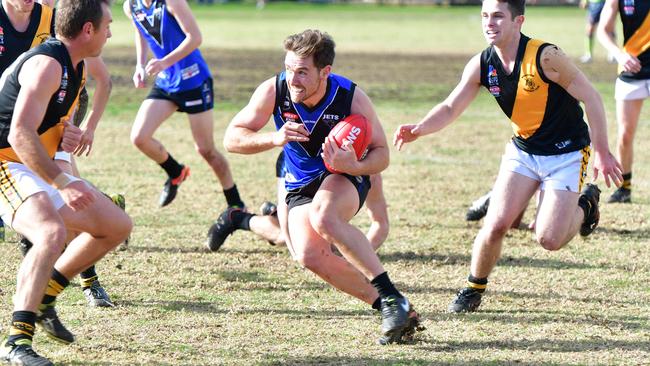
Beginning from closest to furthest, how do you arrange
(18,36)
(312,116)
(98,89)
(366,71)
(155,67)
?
(312,116), (98,89), (18,36), (155,67), (366,71)

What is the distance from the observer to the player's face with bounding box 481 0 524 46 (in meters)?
6.77

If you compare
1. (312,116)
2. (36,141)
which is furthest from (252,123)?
(36,141)

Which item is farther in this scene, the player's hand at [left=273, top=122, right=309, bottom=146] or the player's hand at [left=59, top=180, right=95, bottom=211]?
the player's hand at [left=273, top=122, right=309, bottom=146]

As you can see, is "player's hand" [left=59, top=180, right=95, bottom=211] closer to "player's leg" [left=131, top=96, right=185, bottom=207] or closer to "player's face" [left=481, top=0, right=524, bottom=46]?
"player's face" [left=481, top=0, right=524, bottom=46]

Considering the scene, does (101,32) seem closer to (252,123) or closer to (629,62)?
(252,123)

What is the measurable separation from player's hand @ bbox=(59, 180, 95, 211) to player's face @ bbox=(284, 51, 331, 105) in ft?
4.81

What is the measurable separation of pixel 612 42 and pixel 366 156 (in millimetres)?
4650

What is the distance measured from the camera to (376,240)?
8.00 meters

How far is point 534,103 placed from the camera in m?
7.02

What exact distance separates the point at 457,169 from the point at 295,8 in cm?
4166

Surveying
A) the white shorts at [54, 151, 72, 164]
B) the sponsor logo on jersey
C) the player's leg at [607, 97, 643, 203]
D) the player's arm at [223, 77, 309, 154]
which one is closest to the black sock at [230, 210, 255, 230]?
the white shorts at [54, 151, 72, 164]

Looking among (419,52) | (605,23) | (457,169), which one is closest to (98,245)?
(605,23)

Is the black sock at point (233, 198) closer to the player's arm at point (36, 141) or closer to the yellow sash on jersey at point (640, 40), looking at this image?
the yellow sash on jersey at point (640, 40)

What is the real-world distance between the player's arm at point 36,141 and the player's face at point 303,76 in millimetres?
1449
